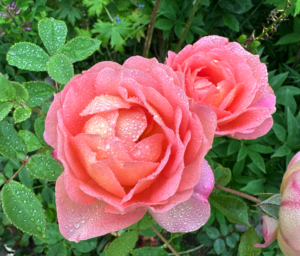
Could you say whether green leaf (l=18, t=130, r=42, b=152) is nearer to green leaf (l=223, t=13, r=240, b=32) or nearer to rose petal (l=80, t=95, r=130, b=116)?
rose petal (l=80, t=95, r=130, b=116)

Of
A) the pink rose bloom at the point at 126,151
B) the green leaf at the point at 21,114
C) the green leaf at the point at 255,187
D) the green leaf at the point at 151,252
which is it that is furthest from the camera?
the green leaf at the point at 255,187

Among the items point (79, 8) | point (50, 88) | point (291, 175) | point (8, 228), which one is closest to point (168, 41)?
point (79, 8)

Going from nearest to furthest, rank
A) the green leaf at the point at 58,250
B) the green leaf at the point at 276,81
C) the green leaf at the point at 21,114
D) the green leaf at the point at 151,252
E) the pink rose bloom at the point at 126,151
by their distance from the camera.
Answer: the pink rose bloom at the point at 126,151 < the green leaf at the point at 21,114 < the green leaf at the point at 151,252 < the green leaf at the point at 58,250 < the green leaf at the point at 276,81

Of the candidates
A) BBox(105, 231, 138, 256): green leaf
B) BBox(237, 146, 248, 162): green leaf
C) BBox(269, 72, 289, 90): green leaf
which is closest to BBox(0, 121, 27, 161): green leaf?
BBox(105, 231, 138, 256): green leaf

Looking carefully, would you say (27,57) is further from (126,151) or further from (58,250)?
(58,250)

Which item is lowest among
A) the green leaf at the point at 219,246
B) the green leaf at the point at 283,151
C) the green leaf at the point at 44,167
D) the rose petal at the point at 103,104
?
the green leaf at the point at 219,246

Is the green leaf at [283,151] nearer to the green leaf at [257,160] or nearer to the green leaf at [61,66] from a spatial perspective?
the green leaf at [257,160]

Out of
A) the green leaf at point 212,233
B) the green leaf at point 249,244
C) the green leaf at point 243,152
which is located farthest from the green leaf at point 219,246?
the green leaf at point 249,244
